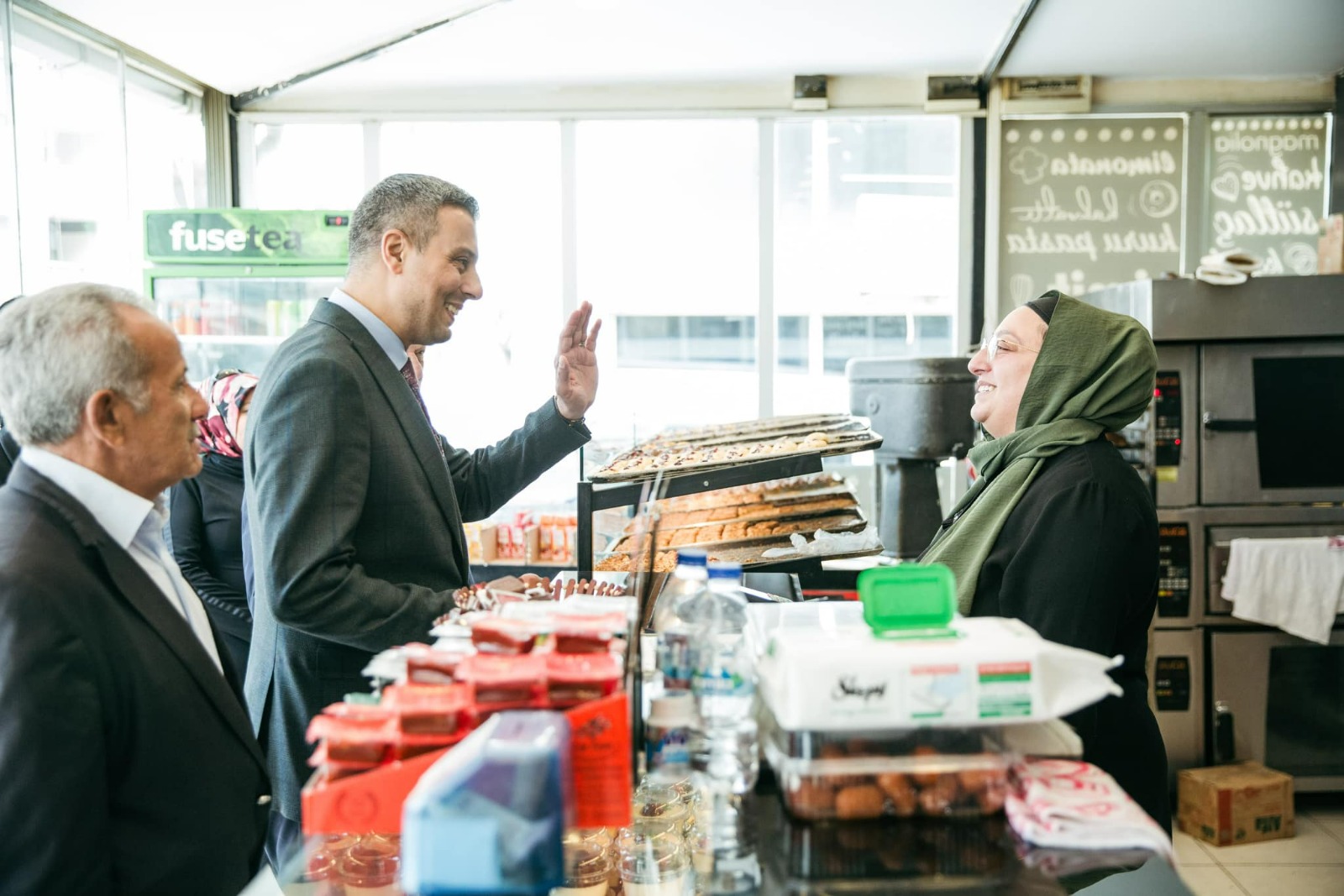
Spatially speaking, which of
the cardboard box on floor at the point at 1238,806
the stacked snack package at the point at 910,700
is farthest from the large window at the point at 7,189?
the cardboard box on floor at the point at 1238,806

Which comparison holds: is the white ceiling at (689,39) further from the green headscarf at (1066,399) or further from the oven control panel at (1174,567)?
the green headscarf at (1066,399)

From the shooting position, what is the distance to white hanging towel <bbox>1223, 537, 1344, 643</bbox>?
4102mm

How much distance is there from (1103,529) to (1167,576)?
102 inches

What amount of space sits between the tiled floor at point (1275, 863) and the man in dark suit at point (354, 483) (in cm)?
312

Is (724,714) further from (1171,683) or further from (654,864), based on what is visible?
(1171,683)

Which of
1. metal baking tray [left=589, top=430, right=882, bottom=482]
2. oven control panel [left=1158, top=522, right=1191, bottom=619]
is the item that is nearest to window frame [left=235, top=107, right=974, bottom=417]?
oven control panel [left=1158, top=522, right=1191, bottom=619]

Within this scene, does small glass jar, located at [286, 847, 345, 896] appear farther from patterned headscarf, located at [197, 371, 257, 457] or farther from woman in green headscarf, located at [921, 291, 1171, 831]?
patterned headscarf, located at [197, 371, 257, 457]

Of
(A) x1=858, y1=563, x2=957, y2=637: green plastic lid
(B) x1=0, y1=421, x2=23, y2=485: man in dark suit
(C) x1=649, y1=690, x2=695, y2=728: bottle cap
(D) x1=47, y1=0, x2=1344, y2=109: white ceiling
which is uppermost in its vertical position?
(D) x1=47, y1=0, x2=1344, y2=109: white ceiling

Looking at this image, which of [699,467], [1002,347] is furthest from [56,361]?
[1002,347]

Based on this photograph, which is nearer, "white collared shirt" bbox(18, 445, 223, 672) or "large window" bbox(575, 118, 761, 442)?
"white collared shirt" bbox(18, 445, 223, 672)

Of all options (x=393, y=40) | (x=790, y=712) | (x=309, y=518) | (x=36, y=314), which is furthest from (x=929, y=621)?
(x=393, y=40)

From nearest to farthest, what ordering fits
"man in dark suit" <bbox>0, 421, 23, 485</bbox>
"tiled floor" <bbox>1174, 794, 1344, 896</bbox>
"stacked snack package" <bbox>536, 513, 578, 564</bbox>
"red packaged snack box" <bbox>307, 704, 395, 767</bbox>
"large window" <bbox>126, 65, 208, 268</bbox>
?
"red packaged snack box" <bbox>307, 704, 395, 767</bbox>, "man in dark suit" <bbox>0, 421, 23, 485</bbox>, "tiled floor" <bbox>1174, 794, 1344, 896</bbox>, "large window" <bbox>126, 65, 208, 268</bbox>, "stacked snack package" <bbox>536, 513, 578, 564</bbox>

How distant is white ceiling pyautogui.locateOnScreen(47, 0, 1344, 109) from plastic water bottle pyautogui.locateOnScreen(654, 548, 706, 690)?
3812 millimetres

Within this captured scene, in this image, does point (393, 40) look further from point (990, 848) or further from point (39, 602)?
point (990, 848)
